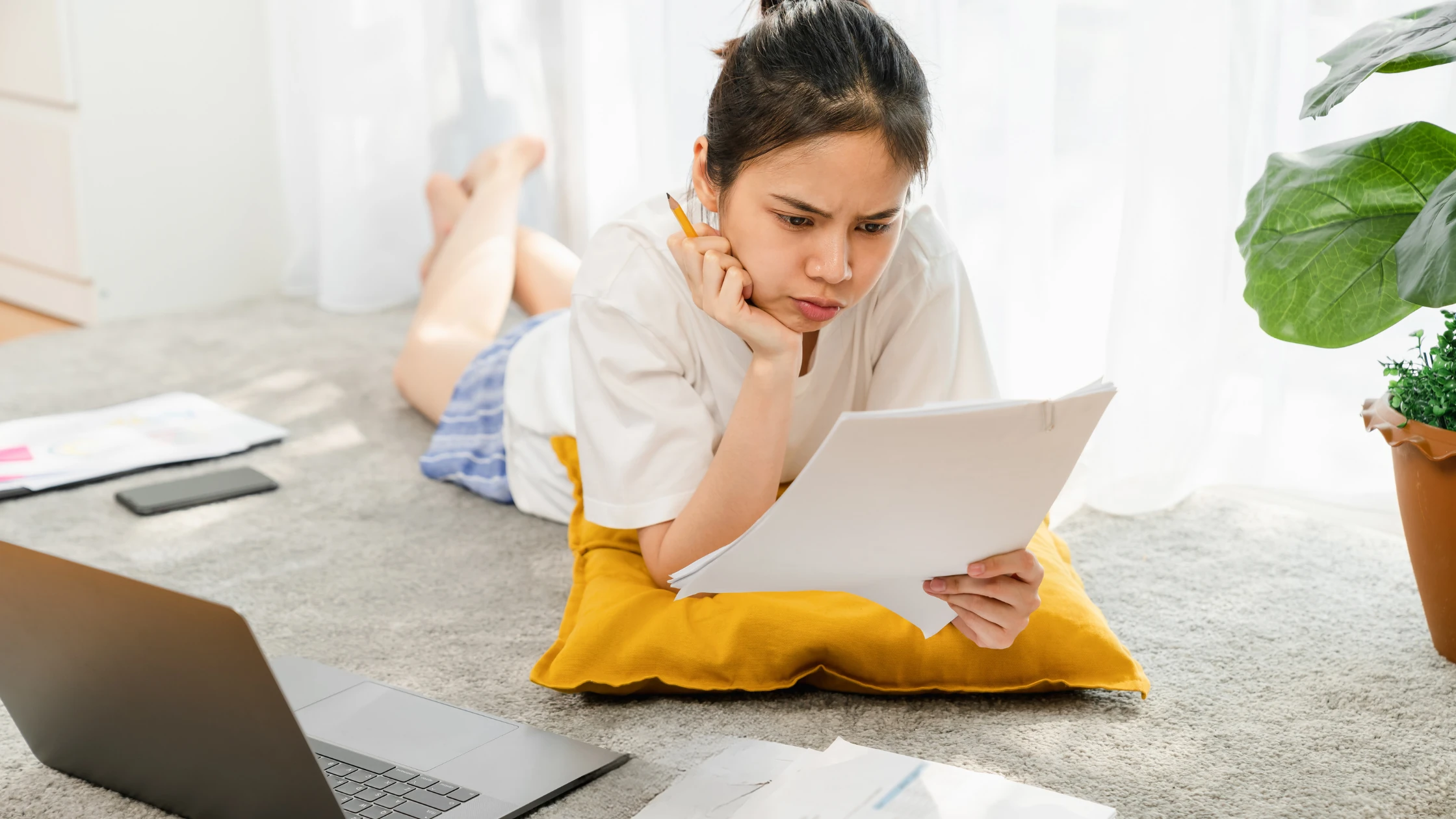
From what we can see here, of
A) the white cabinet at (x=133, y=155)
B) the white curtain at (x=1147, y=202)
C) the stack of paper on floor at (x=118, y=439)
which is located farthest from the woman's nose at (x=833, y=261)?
the white cabinet at (x=133, y=155)

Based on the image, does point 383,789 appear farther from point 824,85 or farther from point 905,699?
point 824,85

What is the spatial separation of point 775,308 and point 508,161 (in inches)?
55.5

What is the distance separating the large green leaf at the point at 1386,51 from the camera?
1.03 metres

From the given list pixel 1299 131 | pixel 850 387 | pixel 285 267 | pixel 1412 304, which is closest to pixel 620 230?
pixel 850 387

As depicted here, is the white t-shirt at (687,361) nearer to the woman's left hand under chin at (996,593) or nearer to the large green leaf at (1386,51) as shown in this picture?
the woman's left hand under chin at (996,593)

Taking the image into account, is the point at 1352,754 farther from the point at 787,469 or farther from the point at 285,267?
the point at 285,267

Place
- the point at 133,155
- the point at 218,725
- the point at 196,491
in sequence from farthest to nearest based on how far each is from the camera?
the point at 133,155, the point at 196,491, the point at 218,725

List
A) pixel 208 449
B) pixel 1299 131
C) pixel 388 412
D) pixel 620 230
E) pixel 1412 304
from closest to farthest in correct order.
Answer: pixel 1412 304 < pixel 620 230 < pixel 1299 131 < pixel 208 449 < pixel 388 412

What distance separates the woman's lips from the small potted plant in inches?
16.1

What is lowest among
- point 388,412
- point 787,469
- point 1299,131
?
point 388,412

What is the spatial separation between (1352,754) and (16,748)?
3.59ft

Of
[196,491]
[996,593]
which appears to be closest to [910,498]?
[996,593]

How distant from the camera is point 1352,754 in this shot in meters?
1.07

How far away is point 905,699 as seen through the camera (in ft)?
3.84
